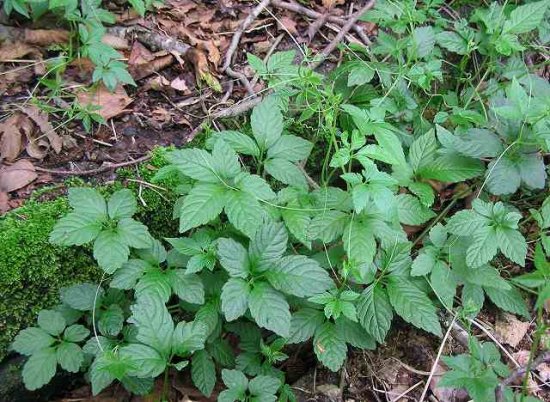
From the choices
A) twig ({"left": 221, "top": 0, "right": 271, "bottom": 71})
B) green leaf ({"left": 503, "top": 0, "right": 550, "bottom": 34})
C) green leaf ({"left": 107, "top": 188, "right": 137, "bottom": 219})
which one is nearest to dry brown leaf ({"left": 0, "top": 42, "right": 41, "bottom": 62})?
twig ({"left": 221, "top": 0, "right": 271, "bottom": 71})

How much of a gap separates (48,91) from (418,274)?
6.36ft

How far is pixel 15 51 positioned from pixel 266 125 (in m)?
1.39

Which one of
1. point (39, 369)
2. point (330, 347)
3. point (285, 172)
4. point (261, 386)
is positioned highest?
point (285, 172)

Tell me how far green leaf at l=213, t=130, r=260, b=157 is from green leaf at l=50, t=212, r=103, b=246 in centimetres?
61

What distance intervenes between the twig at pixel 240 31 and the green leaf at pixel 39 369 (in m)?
1.70

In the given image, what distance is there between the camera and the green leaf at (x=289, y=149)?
2312mm

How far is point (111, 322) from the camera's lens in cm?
212

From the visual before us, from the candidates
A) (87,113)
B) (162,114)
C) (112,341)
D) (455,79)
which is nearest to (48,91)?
(87,113)

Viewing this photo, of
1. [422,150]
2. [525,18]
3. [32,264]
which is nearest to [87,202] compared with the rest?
[32,264]

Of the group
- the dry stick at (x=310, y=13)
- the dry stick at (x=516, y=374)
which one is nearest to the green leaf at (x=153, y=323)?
the dry stick at (x=516, y=374)

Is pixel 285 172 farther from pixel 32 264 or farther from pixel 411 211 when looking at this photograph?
pixel 32 264

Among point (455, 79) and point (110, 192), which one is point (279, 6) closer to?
point (455, 79)

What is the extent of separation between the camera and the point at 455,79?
3.12m

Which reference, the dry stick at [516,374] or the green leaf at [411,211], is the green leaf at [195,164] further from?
the dry stick at [516,374]
